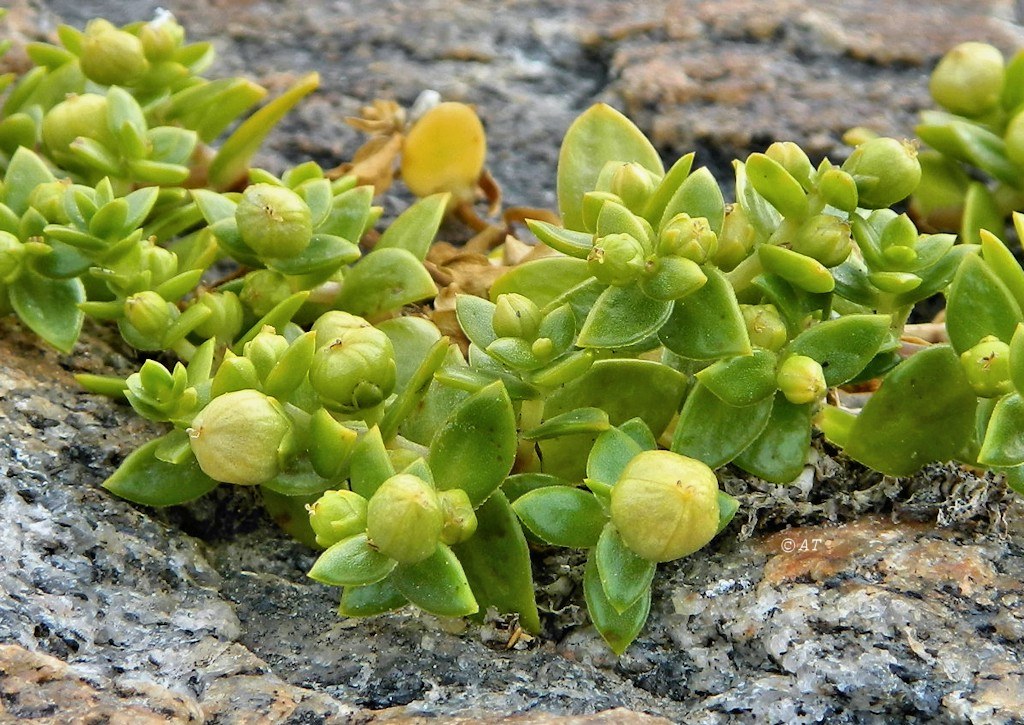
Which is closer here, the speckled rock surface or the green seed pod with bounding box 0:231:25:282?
the speckled rock surface

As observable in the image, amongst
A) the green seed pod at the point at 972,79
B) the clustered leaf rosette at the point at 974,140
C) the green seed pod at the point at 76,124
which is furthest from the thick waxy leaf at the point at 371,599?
the green seed pod at the point at 972,79

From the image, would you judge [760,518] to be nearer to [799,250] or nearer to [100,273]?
[799,250]

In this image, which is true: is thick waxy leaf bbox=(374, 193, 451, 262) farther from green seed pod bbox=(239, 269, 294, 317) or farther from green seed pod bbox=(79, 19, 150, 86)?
green seed pod bbox=(79, 19, 150, 86)

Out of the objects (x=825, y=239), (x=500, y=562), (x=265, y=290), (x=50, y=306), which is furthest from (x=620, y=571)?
(x=50, y=306)

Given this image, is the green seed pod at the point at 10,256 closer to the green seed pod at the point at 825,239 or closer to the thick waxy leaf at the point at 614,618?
the thick waxy leaf at the point at 614,618

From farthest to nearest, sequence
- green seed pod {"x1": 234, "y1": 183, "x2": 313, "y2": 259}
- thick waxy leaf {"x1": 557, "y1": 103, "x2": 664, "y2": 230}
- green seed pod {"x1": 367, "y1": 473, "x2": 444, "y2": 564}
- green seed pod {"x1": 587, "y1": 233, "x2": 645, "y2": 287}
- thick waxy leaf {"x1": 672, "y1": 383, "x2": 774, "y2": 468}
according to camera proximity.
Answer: thick waxy leaf {"x1": 557, "y1": 103, "x2": 664, "y2": 230} < green seed pod {"x1": 234, "y1": 183, "x2": 313, "y2": 259} < thick waxy leaf {"x1": 672, "y1": 383, "x2": 774, "y2": 468} < green seed pod {"x1": 587, "y1": 233, "x2": 645, "y2": 287} < green seed pod {"x1": 367, "y1": 473, "x2": 444, "y2": 564}

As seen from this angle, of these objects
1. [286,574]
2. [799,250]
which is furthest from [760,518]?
[286,574]

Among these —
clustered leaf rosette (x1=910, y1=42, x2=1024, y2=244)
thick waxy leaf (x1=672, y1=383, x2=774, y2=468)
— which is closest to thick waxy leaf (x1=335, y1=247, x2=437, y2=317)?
thick waxy leaf (x1=672, y1=383, x2=774, y2=468)
